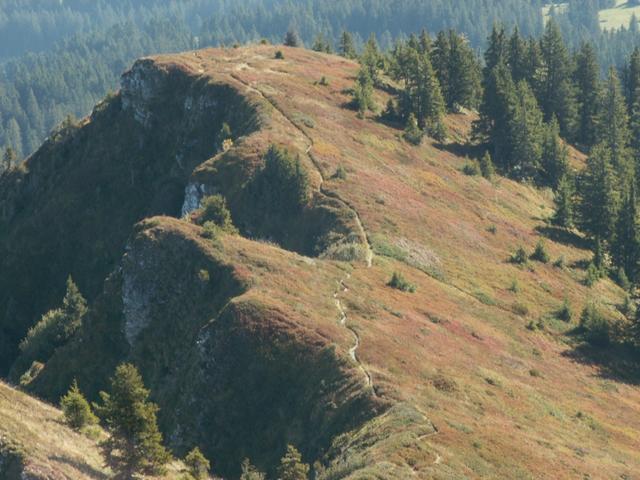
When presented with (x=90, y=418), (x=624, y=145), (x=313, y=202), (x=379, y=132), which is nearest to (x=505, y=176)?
(x=379, y=132)

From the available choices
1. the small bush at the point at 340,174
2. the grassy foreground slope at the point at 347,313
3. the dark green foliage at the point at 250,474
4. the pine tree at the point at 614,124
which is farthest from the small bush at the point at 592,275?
the dark green foliage at the point at 250,474

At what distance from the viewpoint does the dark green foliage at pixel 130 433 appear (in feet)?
145

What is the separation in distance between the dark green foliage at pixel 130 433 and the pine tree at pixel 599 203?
7880cm

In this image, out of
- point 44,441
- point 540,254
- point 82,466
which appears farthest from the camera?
point 540,254

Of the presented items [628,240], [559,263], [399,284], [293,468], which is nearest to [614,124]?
[628,240]

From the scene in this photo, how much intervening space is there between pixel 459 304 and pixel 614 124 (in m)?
79.6

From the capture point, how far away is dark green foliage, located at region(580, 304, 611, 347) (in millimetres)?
82375

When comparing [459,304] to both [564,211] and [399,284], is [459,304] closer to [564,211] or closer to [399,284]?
[399,284]

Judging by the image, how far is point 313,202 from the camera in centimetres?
9169

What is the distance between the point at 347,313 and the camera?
2576 inches

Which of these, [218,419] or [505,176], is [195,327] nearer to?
[218,419]

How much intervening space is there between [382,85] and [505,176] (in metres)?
25.9

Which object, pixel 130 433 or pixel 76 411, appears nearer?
pixel 130 433

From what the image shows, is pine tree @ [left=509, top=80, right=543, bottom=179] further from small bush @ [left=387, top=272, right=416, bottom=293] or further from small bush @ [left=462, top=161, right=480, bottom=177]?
small bush @ [left=387, top=272, right=416, bottom=293]
